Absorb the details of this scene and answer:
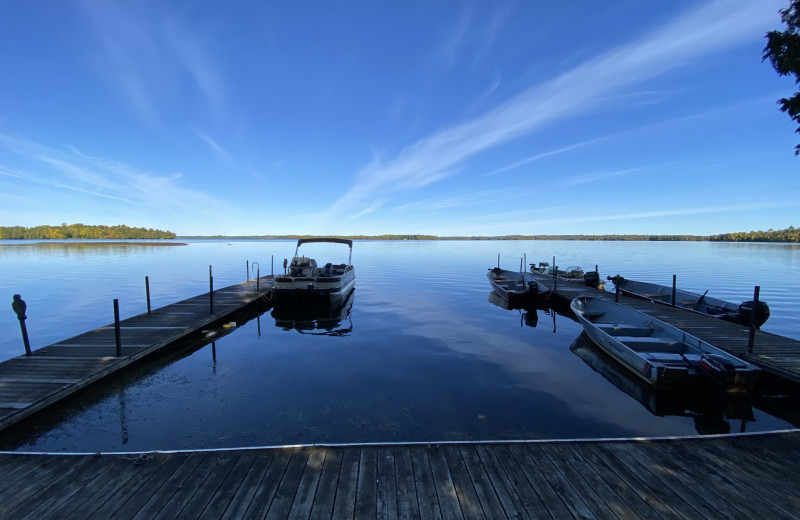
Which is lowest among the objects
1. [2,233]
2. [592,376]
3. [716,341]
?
[592,376]

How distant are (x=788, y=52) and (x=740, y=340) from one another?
771 cm

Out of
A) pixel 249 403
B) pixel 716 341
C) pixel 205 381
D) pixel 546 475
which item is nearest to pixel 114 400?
pixel 205 381

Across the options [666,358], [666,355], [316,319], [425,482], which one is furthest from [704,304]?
[316,319]

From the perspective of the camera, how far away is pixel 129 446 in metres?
5.61

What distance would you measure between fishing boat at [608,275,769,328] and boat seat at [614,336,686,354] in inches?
79.8

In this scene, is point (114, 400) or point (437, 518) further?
point (114, 400)

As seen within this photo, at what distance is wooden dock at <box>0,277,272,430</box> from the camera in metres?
6.12

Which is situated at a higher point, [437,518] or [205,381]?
[437,518]

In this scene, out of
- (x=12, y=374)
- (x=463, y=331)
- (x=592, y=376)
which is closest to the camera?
(x=12, y=374)

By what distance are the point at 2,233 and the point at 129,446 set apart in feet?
626

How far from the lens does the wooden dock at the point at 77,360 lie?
6.12 meters

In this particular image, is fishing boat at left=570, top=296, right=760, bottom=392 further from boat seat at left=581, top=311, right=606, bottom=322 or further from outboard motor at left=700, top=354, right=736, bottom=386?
boat seat at left=581, top=311, right=606, bottom=322

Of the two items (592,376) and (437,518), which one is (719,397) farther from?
(437,518)

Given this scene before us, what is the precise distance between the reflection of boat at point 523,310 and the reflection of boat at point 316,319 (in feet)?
26.8
